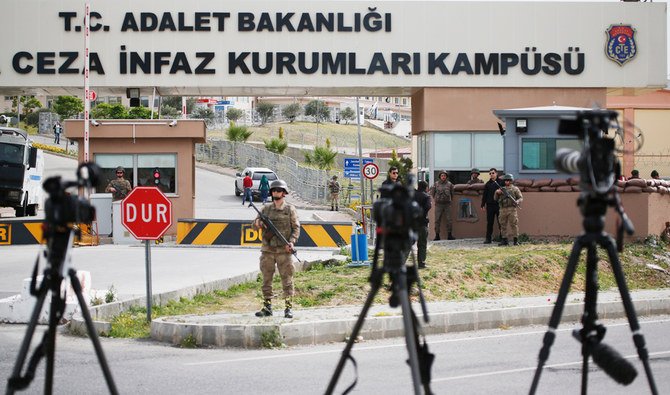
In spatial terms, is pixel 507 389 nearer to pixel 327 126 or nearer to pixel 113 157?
pixel 113 157

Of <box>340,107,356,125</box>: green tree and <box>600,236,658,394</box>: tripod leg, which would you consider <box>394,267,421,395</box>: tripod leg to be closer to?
<box>600,236,658,394</box>: tripod leg

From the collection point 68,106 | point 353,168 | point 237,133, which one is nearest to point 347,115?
point 68,106

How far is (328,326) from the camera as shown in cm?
1335

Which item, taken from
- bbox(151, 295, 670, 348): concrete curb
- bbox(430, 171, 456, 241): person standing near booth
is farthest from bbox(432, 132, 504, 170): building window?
bbox(151, 295, 670, 348): concrete curb

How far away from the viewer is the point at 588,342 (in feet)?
19.5

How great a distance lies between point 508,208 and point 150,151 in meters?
12.6

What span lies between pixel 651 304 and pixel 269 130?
376 ft

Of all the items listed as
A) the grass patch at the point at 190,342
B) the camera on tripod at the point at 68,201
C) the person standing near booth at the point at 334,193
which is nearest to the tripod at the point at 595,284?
the camera on tripod at the point at 68,201

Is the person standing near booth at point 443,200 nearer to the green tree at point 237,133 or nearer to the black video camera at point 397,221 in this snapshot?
the black video camera at point 397,221

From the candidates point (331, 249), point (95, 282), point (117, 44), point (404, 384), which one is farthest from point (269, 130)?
point (404, 384)

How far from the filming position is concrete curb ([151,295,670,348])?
12.8 metres

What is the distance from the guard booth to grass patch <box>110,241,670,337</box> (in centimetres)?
1177

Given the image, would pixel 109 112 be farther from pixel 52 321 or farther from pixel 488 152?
pixel 52 321

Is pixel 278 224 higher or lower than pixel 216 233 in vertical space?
higher
